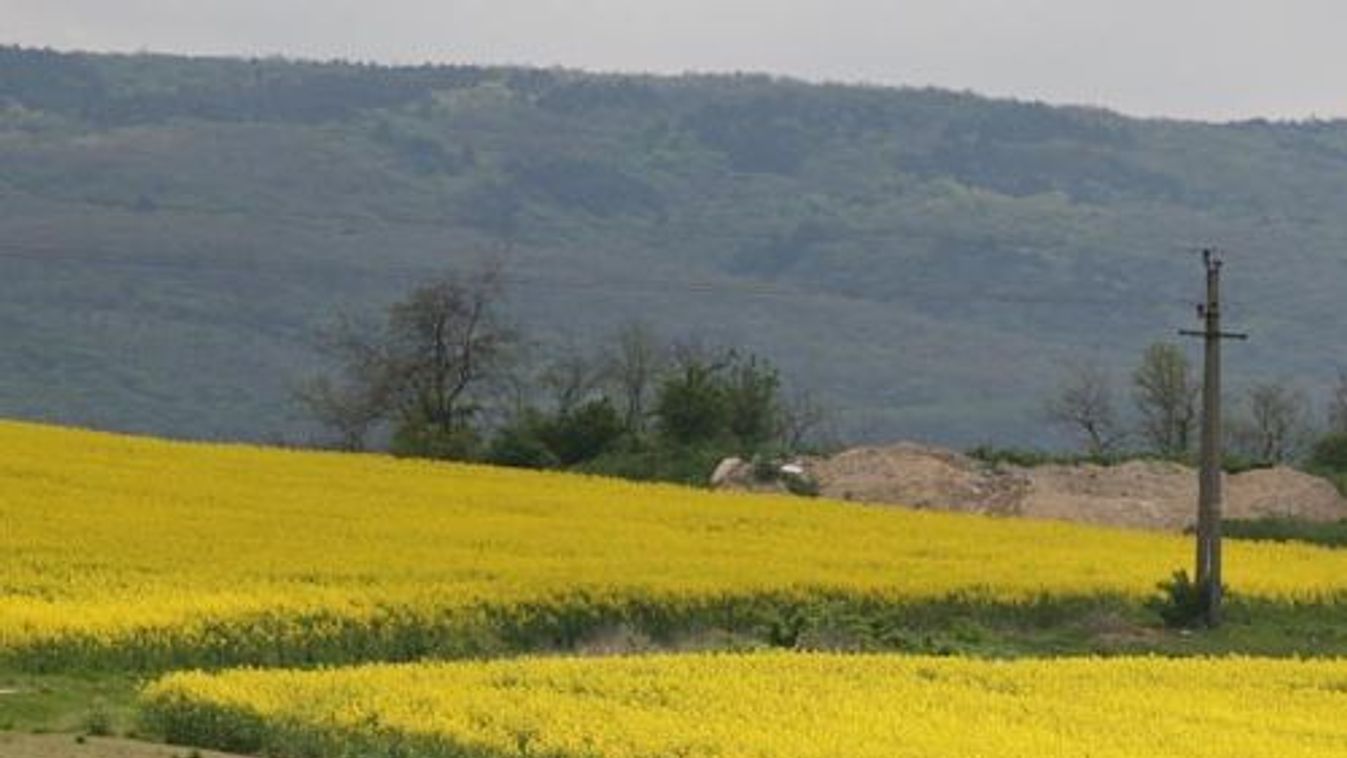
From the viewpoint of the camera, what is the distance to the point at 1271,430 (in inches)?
4633

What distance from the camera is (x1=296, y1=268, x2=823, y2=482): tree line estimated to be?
77688 mm

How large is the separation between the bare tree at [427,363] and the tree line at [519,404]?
5cm

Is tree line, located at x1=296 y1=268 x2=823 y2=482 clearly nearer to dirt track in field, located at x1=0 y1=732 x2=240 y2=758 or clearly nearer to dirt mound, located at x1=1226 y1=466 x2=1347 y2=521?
dirt mound, located at x1=1226 y1=466 x2=1347 y2=521

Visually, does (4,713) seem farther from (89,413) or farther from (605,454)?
(89,413)

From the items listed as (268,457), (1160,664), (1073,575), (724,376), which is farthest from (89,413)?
(1160,664)

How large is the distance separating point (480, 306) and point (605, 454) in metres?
20.0

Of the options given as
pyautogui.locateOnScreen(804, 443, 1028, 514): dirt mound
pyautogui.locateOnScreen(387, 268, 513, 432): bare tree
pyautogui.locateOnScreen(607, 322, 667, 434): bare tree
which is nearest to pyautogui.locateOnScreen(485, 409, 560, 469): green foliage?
pyautogui.locateOnScreen(804, 443, 1028, 514): dirt mound

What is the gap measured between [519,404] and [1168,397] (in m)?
28.1

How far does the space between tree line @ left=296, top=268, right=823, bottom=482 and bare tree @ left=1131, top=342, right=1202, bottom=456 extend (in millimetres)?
15010

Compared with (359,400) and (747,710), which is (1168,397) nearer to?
(359,400)

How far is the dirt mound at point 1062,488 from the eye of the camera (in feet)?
226

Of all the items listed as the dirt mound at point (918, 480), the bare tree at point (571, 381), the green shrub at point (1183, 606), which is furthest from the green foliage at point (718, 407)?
the green shrub at point (1183, 606)

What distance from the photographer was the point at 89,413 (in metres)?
199

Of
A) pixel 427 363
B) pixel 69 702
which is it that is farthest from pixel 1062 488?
pixel 69 702
